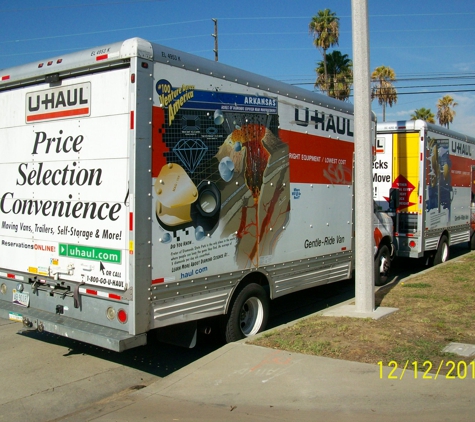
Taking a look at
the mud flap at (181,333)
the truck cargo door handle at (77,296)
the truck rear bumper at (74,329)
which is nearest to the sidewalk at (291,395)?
the mud flap at (181,333)

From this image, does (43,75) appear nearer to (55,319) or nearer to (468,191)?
(55,319)

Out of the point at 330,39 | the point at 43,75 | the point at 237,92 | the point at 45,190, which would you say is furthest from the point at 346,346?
the point at 330,39

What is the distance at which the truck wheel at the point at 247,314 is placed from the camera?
641 centimetres

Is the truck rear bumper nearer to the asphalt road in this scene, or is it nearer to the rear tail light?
the rear tail light

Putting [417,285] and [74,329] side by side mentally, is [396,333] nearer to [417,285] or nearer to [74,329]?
[417,285]

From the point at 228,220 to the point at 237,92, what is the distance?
1531mm

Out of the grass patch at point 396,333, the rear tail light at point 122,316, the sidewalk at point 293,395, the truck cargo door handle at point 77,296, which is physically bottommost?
the sidewalk at point 293,395

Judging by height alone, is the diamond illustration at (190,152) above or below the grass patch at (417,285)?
above

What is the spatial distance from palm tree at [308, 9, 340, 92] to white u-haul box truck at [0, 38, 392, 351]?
2745cm

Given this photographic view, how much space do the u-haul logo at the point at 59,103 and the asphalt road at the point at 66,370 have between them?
2.84m

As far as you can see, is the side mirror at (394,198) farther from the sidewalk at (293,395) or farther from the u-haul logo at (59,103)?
the u-haul logo at (59,103)

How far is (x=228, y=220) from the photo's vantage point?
6.22 meters

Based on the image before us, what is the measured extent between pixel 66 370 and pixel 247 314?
2.29 metres
